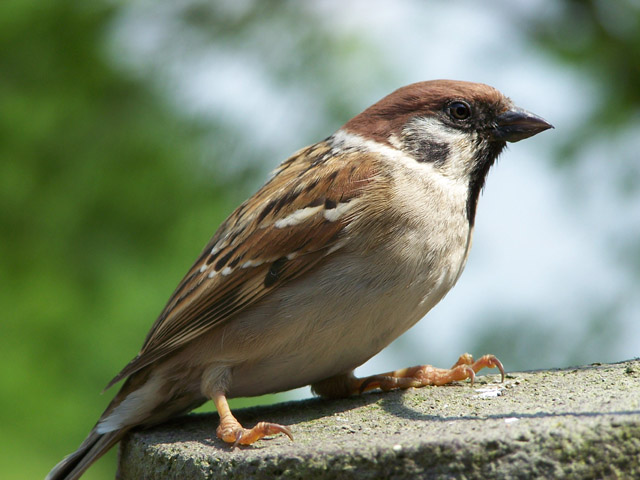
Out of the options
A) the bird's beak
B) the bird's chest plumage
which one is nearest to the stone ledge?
the bird's chest plumage

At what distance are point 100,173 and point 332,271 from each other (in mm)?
2696

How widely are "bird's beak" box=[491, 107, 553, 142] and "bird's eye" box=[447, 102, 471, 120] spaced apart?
13 centimetres

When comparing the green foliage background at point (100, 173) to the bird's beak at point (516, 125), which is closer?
the bird's beak at point (516, 125)

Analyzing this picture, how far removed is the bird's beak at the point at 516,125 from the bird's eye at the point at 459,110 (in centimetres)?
13

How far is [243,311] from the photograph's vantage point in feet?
9.39

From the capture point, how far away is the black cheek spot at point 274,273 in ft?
9.28

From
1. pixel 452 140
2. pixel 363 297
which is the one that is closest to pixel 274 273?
pixel 363 297

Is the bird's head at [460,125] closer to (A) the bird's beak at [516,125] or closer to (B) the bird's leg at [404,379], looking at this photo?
(A) the bird's beak at [516,125]

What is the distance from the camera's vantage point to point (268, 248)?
2893mm

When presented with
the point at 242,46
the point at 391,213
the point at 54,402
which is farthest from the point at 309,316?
the point at 242,46

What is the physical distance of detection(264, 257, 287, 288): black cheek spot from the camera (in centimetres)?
283

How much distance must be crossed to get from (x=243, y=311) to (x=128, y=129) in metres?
2.52

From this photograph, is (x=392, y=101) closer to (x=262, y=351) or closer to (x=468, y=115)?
(x=468, y=115)

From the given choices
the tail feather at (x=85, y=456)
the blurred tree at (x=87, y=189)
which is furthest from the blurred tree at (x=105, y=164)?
the tail feather at (x=85, y=456)
